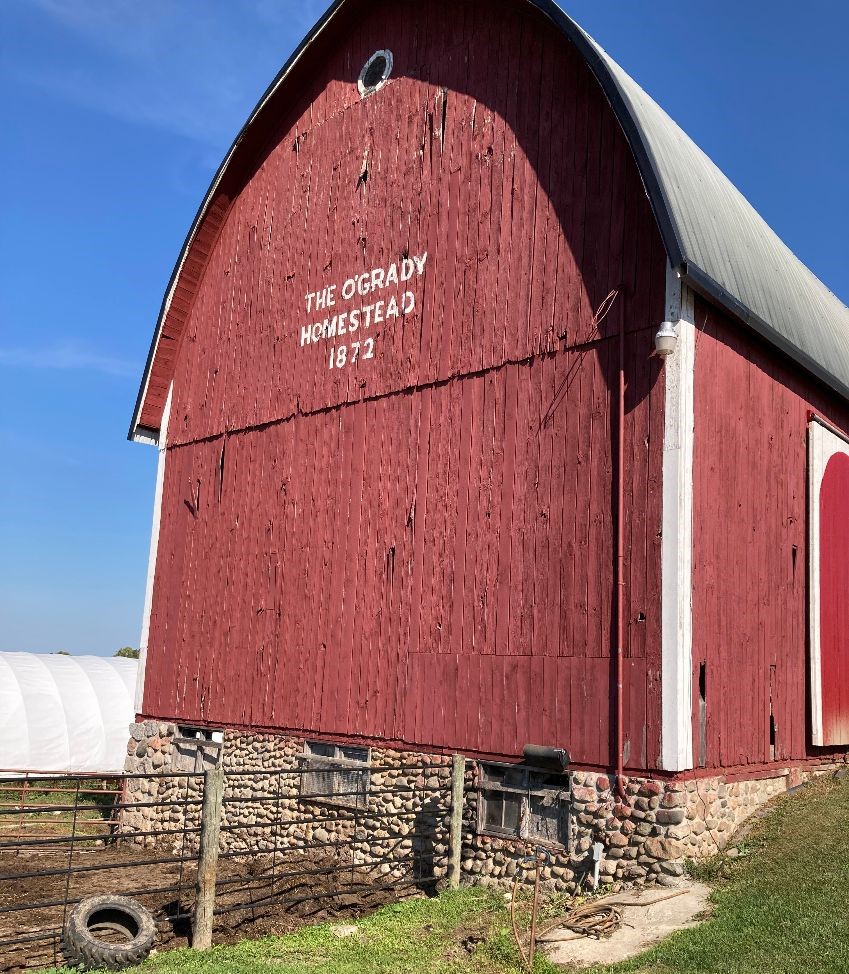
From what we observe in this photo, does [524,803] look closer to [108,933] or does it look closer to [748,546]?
[748,546]

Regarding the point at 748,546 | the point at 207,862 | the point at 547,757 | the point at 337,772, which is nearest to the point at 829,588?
the point at 748,546

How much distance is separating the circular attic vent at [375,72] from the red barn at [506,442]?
0.06 metres

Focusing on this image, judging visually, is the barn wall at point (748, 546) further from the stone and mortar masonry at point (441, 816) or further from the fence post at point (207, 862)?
the fence post at point (207, 862)

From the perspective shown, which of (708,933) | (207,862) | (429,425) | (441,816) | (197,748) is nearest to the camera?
(708,933)

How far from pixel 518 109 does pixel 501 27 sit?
4.06 feet

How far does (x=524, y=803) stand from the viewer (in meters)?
10.8

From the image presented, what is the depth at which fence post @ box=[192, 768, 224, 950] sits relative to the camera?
29.7 ft

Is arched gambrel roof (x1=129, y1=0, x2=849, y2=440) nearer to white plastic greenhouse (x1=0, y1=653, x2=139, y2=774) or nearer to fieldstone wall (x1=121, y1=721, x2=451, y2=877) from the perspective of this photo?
fieldstone wall (x1=121, y1=721, x2=451, y2=877)

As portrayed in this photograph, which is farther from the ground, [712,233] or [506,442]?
[712,233]

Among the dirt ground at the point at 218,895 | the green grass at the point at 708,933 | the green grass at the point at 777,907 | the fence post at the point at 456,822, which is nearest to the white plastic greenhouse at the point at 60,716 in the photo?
the dirt ground at the point at 218,895

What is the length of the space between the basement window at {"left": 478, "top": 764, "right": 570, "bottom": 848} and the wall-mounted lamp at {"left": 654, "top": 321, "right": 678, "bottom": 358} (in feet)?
14.5

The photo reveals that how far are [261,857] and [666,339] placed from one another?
8.60 meters

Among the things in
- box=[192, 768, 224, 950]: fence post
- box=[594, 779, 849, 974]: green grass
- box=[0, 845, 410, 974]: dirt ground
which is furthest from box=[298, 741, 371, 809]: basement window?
box=[594, 779, 849, 974]: green grass

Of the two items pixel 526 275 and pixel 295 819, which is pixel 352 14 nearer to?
pixel 526 275
